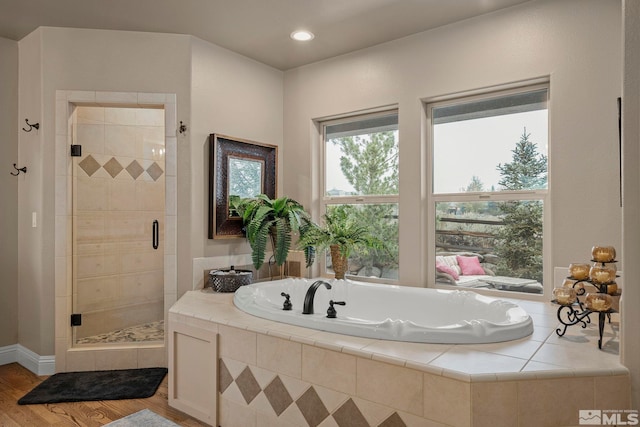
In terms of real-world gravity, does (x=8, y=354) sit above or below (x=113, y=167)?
below

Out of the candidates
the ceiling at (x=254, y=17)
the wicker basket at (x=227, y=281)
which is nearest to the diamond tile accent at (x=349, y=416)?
the wicker basket at (x=227, y=281)

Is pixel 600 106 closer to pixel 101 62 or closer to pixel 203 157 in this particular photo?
pixel 203 157

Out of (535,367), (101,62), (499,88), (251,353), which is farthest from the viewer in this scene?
(101,62)

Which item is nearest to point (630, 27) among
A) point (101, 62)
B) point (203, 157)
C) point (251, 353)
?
→ point (251, 353)

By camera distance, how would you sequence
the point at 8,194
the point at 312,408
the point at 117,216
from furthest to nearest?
the point at 117,216 < the point at 8,194 < the point at 312,408

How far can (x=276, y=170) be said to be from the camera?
12.7 feet

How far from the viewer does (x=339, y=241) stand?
3365 mm

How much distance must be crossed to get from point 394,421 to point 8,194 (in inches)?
129

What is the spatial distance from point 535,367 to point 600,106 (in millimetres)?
1693

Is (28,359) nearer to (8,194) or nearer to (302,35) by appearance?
(8,194)

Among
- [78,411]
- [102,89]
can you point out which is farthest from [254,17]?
[78,411]

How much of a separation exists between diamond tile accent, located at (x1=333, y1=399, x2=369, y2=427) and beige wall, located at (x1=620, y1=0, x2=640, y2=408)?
1.02 m

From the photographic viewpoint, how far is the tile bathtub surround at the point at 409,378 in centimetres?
153

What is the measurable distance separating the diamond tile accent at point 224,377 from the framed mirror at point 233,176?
1283mm
